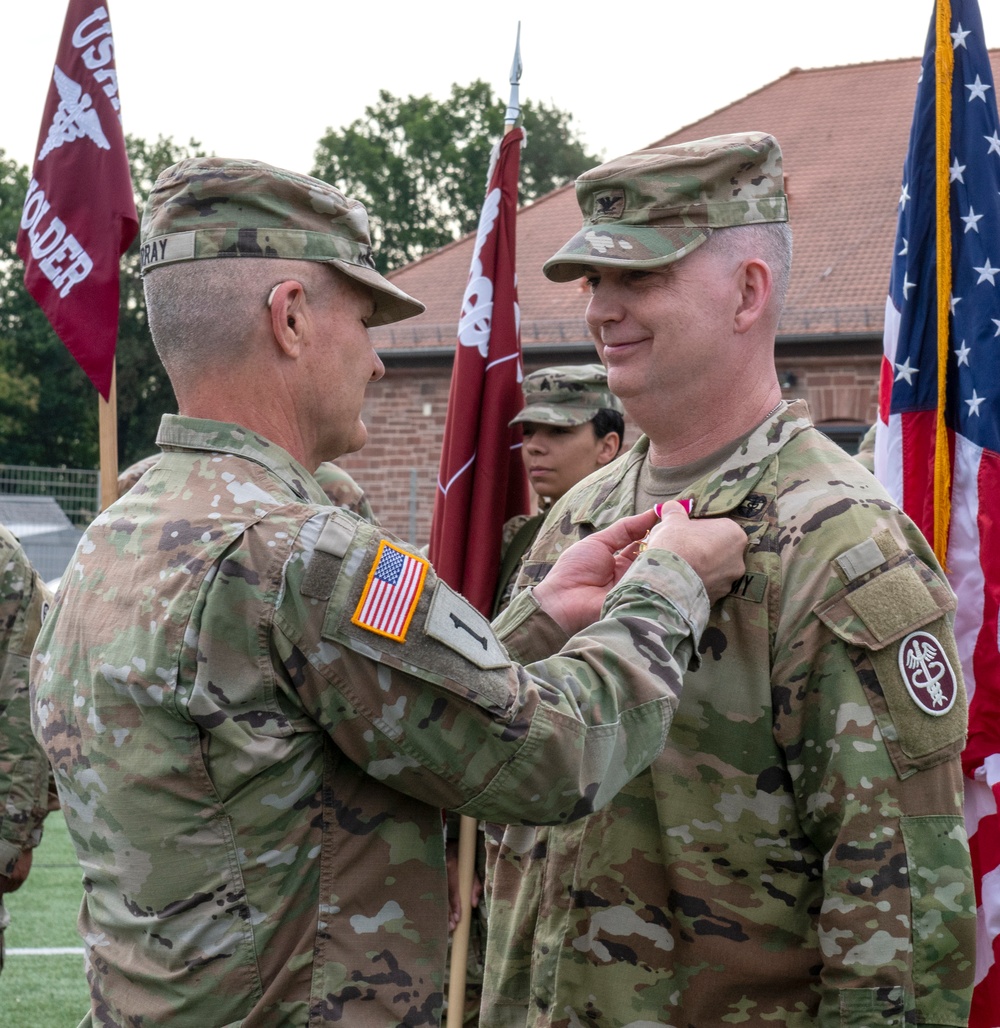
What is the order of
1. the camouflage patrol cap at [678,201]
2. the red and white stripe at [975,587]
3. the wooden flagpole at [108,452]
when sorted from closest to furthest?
the camouflage patrol cap at [678,201] < the red and white stripe at [975,587] < the wooden flagpole at [108,452]

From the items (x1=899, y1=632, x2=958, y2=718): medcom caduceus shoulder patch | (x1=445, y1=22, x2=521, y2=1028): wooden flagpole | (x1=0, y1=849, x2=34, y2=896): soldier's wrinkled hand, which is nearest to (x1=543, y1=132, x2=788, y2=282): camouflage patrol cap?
(x1=899, y1=632, x2=958, y2=718): medcom caduceus shoulder patch

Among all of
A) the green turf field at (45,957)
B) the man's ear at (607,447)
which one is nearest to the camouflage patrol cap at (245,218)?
the man's ear at (607,447)

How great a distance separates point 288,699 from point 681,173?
121cm

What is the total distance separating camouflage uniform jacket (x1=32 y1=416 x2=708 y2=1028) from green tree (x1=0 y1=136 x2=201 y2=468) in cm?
4021

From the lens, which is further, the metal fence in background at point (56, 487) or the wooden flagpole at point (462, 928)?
the metal fence in background at point (56, 487)

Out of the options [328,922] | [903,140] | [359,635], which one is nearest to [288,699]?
[359,635]

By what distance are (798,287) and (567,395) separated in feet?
42.9

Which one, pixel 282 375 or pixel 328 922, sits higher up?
pixel 282 375

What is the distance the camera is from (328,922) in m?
1.92

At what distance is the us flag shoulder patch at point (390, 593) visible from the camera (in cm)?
183

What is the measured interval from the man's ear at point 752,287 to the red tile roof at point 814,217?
46.9 ft

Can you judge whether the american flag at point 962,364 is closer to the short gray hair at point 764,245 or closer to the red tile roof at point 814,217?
the short gray hair at point 764,245

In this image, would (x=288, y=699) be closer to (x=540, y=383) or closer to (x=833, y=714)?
(x=833, y=714)

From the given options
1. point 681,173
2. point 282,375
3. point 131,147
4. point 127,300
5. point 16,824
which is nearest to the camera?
point 282,375
